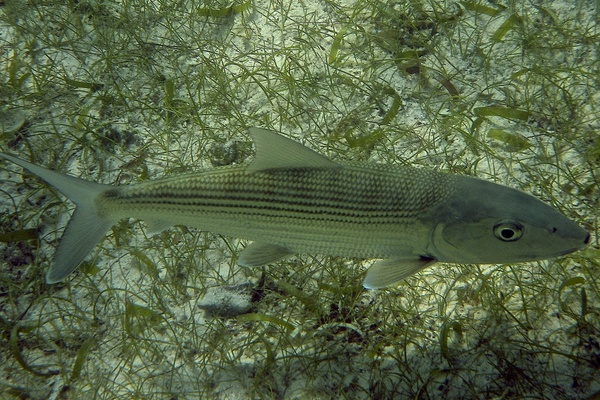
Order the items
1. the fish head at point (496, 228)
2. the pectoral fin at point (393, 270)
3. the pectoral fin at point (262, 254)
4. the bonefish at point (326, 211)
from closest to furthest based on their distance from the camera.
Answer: the fish head at point (496, 228) < the bonefish at point (326, 211) < the pectoral fin at point (393, 270) < the pectoral fin at point (262, 254)

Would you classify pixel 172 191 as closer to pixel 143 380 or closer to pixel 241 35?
pixel 143 380

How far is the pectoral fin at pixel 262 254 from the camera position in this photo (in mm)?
2697

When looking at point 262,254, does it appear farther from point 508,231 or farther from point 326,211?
point 508,231

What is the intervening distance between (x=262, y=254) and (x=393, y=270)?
0.89m

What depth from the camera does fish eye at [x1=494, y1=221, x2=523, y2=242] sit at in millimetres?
2326

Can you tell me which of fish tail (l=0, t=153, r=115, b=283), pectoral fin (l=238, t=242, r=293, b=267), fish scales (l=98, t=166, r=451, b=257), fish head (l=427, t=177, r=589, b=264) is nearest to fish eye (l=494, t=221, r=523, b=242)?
fish head (l=427, t=177, r=589, b=264)

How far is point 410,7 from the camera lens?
16.8 feet

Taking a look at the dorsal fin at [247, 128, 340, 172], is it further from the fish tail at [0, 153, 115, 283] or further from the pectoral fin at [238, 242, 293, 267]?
the fish tail at [0, 153, 115, 283]

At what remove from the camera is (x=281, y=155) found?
2537mm

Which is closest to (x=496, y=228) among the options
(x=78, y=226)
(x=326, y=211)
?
(x=326, y=211)

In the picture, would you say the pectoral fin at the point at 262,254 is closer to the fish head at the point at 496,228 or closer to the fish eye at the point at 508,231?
the fish head at the point at 496,228

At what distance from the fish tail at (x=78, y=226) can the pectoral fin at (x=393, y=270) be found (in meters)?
1.84

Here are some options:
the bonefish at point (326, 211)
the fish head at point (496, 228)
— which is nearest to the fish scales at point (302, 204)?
the bonefish at point (326, 211)

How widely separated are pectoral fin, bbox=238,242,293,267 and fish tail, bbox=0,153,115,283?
972mm
